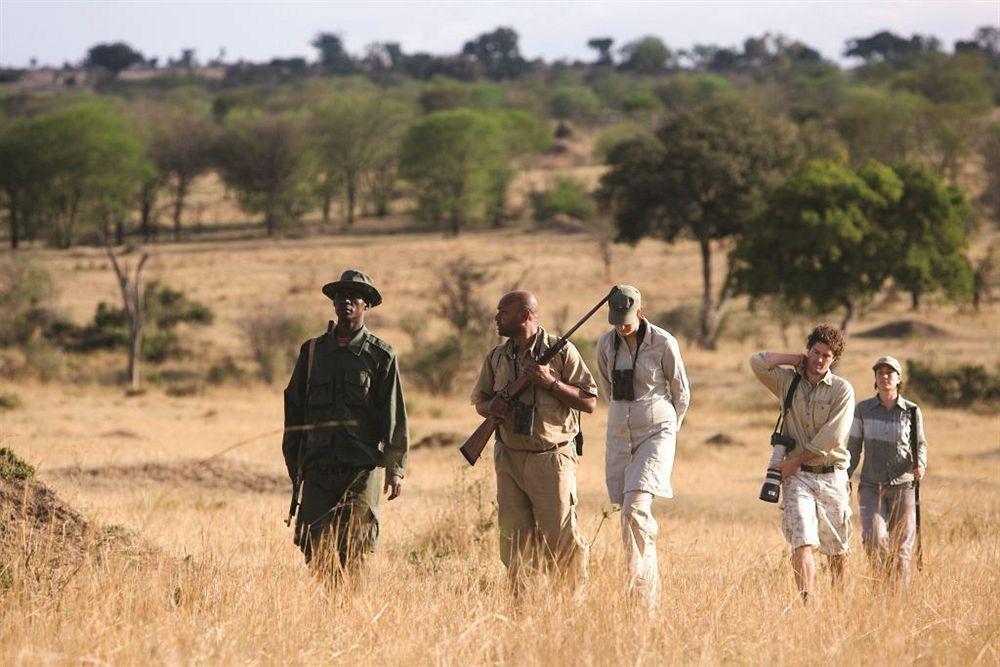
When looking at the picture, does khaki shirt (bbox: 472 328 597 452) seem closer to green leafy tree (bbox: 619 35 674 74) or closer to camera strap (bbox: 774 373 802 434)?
camera strap (bbox: 774 373 802 434)

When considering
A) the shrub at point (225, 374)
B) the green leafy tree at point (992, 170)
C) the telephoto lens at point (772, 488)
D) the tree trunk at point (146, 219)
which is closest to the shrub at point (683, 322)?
the shrub at point (225, 374)

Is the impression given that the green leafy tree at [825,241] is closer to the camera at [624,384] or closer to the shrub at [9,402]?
the shrub at [9,402]

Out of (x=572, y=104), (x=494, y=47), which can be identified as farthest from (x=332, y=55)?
(x=572, y=104)

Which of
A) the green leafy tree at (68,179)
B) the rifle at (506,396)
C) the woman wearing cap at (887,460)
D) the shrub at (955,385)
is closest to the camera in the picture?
the rifle at (506,396)

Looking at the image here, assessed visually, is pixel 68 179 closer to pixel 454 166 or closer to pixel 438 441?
pixel 454 166

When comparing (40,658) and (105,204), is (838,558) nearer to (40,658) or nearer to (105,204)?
(40,658)

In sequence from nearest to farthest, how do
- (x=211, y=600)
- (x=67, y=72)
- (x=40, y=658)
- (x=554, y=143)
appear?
(x=40, y=658) < (x=211, y=600) < (x=554, y=143) < (x=67, y=72)

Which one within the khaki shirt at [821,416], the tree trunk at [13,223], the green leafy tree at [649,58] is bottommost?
the tree trunk at [13,223]

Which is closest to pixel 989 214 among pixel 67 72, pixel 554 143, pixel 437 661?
pixel 554 143

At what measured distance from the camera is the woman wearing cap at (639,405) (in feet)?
21.5

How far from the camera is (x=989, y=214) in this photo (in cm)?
5959

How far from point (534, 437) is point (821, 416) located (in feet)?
5.10

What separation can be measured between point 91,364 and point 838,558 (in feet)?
85.5

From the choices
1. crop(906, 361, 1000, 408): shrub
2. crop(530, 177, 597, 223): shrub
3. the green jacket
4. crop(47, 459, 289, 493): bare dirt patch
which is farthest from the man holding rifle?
crop(530, 177, 597, 223): shrub
